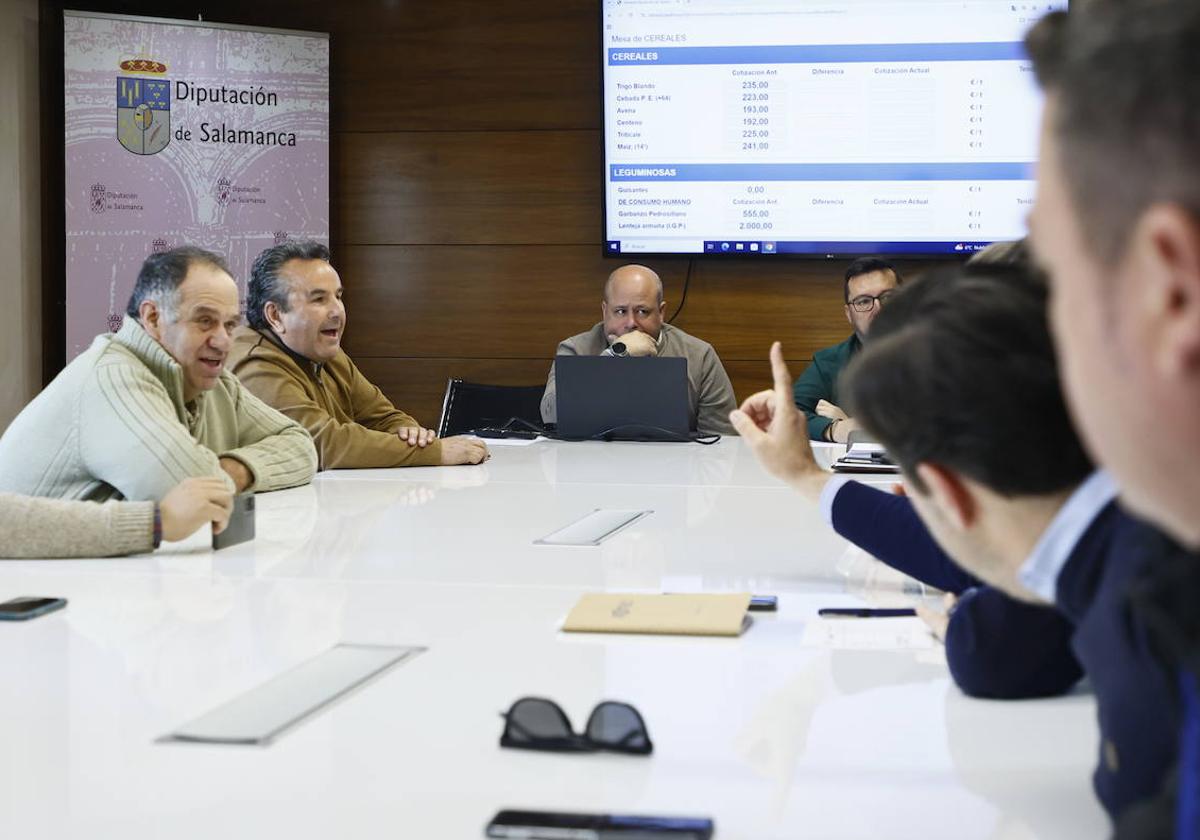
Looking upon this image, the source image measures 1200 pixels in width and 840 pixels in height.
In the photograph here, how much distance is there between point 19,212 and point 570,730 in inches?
195

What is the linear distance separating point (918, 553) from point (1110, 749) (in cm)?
89

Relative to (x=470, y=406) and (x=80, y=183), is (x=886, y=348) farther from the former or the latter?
(x=80, y=183)

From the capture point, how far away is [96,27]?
5422 millimetres

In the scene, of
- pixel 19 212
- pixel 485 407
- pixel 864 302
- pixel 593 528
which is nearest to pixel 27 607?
pixel 593 528

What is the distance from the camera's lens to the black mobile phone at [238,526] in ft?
7.23

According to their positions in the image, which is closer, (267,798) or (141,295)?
(267,798)

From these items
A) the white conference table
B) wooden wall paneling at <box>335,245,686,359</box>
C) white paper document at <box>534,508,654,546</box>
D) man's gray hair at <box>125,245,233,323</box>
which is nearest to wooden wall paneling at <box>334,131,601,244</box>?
wooden wall paneling at <box>335,245,686,359</box>

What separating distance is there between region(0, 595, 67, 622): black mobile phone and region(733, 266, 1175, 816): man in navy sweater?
1.18 metres

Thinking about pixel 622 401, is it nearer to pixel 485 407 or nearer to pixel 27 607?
pixel 485 407

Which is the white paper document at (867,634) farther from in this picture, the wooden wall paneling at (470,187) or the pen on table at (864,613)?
the wooden wall paneling at (470,187)

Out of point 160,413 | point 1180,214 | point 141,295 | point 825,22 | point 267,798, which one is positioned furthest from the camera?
point 825,22

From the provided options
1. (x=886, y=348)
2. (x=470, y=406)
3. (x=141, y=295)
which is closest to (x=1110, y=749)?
(x=886, y=348)

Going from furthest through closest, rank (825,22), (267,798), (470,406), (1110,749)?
(825,22) < (470,406) < (267,798) < (1110,749)

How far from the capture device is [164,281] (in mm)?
2875
